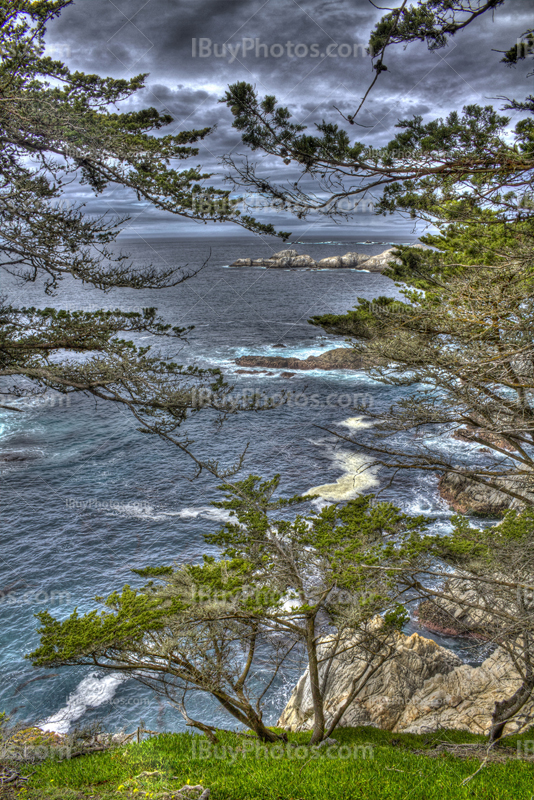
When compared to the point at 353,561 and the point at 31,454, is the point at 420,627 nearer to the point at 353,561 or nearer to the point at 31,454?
the point at 353,561

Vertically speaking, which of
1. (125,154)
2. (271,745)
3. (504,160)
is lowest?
(271,745)

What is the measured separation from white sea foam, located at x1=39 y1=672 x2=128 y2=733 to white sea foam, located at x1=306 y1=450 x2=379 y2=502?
11189mm

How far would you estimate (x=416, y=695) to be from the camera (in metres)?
13.6

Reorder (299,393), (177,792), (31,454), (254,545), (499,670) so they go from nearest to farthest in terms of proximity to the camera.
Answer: (177,792), (254,545), (499,670), (31,454), (299,393)

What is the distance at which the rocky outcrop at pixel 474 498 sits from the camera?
890 inches

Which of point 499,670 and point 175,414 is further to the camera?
point 499,670

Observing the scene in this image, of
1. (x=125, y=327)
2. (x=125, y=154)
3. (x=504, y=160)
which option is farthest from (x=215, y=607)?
(x=125, y=154)

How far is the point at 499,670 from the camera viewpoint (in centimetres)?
1359

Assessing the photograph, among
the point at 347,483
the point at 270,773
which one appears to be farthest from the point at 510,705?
the point at 347,483

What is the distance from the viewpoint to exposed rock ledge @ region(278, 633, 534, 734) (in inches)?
495

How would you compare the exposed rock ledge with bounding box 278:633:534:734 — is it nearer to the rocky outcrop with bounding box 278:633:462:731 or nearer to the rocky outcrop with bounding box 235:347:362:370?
the rocky outcrop with bounding box 278:633:462:731

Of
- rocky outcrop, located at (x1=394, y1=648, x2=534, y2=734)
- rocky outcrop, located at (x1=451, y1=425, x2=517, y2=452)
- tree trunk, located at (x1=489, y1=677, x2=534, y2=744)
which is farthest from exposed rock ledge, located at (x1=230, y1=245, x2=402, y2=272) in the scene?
tree trunk, located at (x1=489, y1=677, x2=534, y2=744)

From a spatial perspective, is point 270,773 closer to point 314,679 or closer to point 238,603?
point 238,603

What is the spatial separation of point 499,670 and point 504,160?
13538mm
